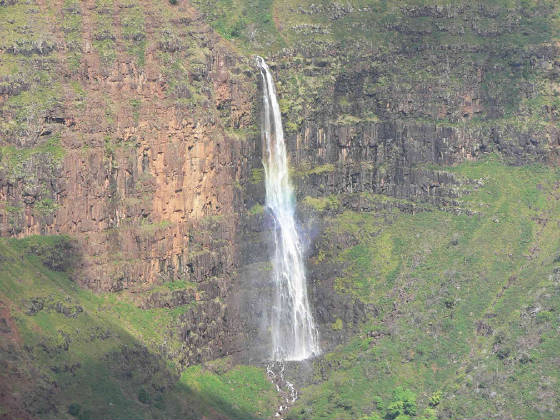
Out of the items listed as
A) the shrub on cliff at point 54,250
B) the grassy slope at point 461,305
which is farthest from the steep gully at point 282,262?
the shrub on cliff at point 54,250

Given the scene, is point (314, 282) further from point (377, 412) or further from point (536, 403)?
point (536, 403)

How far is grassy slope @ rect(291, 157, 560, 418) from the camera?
11162cm

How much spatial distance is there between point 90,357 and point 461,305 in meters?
27.4

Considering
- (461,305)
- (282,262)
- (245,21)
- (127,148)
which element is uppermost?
(245,21)

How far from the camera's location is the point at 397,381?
116m

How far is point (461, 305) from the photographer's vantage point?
119250mm

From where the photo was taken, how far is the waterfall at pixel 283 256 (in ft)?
399

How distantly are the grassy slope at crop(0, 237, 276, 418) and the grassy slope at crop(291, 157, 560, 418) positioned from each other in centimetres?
795

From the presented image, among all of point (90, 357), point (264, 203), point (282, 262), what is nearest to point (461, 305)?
point (282, 262)

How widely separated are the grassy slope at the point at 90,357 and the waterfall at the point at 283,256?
27.2 feet

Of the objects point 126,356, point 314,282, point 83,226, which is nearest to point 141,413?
point 126,356

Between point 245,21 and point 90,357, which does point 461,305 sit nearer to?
point 245,21

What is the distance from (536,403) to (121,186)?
95.2 ft

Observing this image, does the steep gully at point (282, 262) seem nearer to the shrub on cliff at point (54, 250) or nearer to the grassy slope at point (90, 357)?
the grassy slope at point (90, 357)
